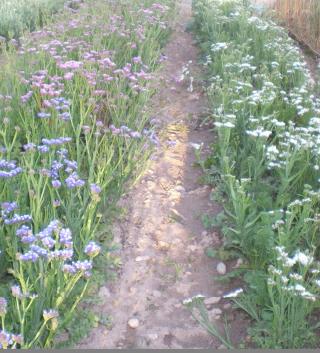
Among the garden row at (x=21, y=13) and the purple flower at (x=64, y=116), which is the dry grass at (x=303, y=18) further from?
the purple flower at (x=64, y=116)

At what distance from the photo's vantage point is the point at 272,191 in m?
3.33

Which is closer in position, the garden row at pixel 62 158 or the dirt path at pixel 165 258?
the garden row at pixel 62 158

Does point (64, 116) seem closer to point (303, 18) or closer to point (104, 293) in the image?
point (104, 293)

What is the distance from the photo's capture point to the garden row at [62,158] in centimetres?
216

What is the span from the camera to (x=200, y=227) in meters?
3.32

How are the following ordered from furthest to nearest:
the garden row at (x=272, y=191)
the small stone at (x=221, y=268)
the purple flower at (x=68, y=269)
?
the small stone at (x=221, y=268) < the garden row at (x=272, y=191) < the purple flower at (x=68, y=269)

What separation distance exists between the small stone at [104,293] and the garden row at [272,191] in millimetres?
670

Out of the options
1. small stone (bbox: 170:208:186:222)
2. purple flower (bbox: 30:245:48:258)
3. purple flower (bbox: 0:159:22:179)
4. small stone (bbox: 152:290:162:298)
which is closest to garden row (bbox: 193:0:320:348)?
small stone (bbox: 170:208:186:222)

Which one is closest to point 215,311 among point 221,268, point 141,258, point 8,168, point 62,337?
point 221,268

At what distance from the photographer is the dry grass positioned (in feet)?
22.9

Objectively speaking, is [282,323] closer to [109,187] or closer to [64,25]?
[109,187]

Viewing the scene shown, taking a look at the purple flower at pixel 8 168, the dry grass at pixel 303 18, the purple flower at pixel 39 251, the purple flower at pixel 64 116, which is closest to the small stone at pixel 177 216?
the purple flower at pixel 64 116

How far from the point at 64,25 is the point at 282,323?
3.51 meters

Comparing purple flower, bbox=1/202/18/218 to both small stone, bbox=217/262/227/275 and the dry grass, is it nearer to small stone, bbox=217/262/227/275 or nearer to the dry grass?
small stone, bbox=217/262/227/275
